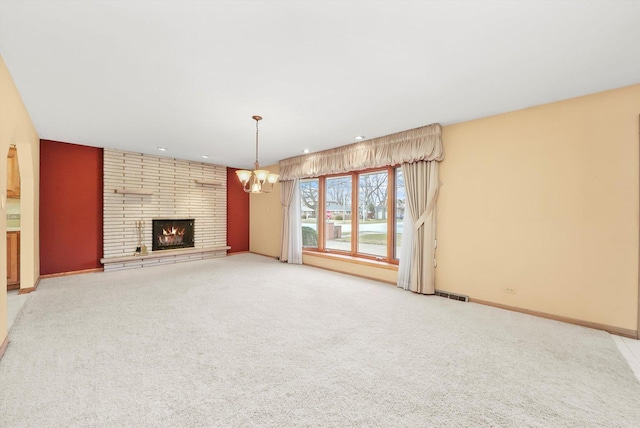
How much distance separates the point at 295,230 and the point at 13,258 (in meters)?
4.79

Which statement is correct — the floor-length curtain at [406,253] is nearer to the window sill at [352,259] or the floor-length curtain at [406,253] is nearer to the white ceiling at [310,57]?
the window sill at [352,259]

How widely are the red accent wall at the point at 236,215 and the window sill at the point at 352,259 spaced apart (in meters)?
2.52

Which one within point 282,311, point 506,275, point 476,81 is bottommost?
point 282,311

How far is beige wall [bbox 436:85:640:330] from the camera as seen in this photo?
2.71 m

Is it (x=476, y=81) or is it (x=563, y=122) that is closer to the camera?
(x=476, y=81)

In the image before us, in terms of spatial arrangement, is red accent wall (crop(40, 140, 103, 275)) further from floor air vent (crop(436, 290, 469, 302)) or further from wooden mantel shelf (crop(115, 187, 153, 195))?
floor air vent (crop(436, 290, 469, 302))

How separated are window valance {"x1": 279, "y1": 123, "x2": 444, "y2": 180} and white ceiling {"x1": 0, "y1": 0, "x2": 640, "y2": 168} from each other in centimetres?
36

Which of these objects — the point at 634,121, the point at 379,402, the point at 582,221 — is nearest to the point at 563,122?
the point at 634,121

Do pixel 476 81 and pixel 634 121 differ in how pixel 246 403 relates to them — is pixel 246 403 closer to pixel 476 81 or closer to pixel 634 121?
pixel 476 81

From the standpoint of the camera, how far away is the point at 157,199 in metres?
6.09

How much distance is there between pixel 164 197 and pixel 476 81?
6.52 m

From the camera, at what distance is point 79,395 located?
173 cm

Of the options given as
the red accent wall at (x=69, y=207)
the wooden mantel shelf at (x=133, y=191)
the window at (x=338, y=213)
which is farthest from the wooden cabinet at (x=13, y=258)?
the window at (x=338, y=213)

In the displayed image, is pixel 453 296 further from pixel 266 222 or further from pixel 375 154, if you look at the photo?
pixel 266 222
